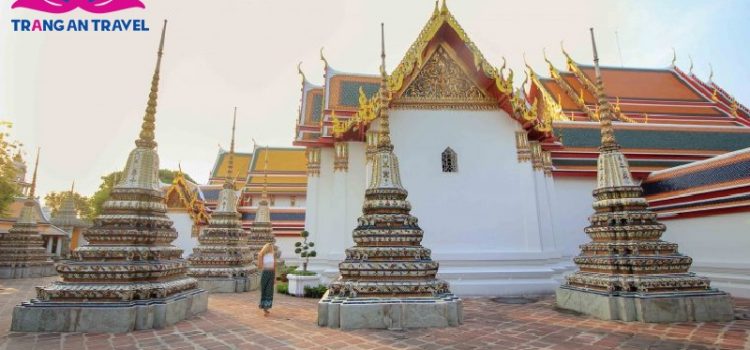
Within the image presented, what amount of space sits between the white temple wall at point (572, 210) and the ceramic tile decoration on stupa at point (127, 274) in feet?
30.7

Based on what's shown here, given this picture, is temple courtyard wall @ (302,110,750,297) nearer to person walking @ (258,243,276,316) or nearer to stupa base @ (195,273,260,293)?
stupa base @ (195,273,260,293)

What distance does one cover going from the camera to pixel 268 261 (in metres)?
6.98

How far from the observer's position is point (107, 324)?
16.1 ft

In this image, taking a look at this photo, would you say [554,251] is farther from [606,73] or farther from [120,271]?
[606,73]

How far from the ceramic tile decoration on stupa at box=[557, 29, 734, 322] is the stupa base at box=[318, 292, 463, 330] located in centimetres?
263

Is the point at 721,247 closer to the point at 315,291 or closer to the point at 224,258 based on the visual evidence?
the point at 315,291

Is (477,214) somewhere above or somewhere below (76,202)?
below

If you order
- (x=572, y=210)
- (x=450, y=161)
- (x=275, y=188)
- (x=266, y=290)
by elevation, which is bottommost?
(x=266, y=290)

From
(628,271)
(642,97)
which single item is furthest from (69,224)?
(642,97)

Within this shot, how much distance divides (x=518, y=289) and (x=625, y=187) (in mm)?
3501

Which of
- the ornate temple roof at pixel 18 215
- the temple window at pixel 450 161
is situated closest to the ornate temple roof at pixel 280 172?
the ornate temple roof at pixel 18 215

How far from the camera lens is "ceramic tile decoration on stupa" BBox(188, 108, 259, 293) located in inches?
392

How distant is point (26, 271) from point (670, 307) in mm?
19368

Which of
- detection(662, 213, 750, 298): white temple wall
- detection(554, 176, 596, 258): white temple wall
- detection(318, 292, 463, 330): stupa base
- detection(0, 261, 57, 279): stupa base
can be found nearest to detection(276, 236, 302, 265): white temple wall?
detection(0, 261, 57, 279): stupa base
